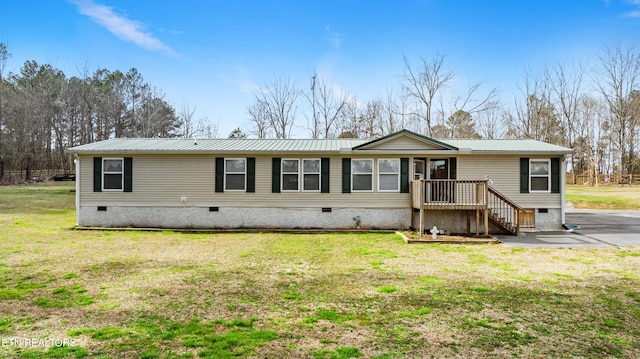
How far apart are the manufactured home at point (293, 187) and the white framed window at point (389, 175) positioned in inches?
1.5

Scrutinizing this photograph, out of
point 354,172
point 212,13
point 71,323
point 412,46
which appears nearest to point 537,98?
point 412,46

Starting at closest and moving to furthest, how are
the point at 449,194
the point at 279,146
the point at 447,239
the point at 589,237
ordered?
the point at 447,239
the point at 589,237
the point at 449,194
the point at 279,146

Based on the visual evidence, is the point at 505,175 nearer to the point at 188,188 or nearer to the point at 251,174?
the point at 251,174

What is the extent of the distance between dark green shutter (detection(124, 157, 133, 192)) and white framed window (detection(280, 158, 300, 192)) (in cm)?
568

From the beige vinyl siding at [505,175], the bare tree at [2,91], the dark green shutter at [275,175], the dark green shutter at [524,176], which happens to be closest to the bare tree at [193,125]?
the bare tree at [2,91]

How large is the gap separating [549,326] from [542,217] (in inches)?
392

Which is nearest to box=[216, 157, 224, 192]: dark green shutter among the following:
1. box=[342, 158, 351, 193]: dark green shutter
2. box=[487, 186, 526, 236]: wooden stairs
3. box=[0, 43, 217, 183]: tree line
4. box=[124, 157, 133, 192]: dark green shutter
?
box=[124, 157, 133, 192]: dark green shutter

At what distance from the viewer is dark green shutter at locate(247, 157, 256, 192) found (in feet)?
42.5

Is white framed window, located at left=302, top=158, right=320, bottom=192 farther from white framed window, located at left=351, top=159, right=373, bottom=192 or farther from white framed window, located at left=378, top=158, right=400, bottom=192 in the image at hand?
white framed window, located at left=378, top=158, right=400, bottom=192

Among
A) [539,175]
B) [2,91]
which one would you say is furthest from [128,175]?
[2,91]

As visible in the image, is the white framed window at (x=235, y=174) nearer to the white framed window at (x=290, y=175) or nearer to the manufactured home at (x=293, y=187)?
the manufactured home at (x=293, y=187)

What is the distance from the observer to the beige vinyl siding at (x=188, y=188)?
13.0 m

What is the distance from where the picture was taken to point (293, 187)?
13008 millimetres

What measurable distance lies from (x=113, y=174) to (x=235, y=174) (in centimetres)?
461
